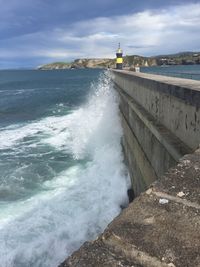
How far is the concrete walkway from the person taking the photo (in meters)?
1.61

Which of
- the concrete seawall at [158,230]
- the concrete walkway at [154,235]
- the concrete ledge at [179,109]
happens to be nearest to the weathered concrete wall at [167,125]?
the concrete ledge at [179,109]

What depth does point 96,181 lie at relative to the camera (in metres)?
11.9

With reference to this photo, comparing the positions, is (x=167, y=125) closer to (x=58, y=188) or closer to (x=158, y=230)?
(x=158, y=230)

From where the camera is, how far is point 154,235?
1.79m

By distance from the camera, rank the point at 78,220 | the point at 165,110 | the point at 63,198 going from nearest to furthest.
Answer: the point at 165,110 < the point at 78,220 < the point at 63,198

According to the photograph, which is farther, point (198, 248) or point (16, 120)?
point (16, 120)

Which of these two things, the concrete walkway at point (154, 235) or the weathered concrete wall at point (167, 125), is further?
the weathered concrete wall at point (167, 125)

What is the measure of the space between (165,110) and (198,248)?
4.53 metres

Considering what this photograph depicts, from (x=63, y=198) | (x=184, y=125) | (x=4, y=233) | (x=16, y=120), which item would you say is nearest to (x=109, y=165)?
(x=63, y=198)

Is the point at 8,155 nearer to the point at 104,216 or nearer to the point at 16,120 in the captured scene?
the point at 104,216

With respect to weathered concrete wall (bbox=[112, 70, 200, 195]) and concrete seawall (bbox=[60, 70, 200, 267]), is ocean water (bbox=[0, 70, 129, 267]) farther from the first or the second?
concrete seawall (bbox=[60, 70, 200, 267])

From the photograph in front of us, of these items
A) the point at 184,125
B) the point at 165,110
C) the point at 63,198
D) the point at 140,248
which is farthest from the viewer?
the point at 63,198

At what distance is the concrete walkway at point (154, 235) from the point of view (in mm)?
1613

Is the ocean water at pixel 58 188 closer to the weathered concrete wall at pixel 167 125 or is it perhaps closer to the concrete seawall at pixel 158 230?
the weathered concrete wall at pixel 167 125
